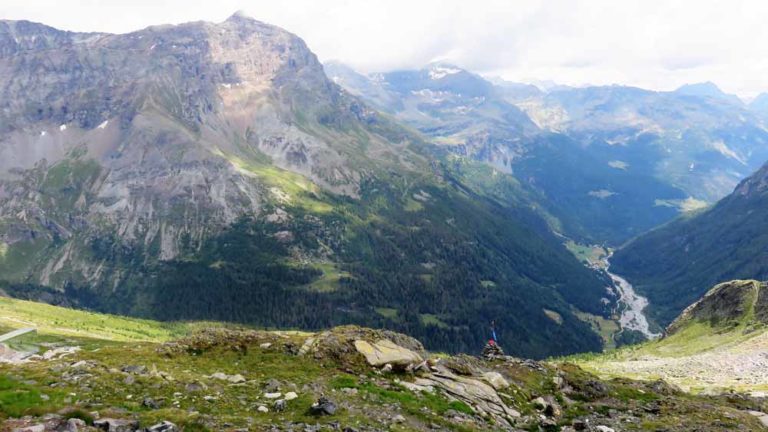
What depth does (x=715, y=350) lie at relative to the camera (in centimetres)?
12144

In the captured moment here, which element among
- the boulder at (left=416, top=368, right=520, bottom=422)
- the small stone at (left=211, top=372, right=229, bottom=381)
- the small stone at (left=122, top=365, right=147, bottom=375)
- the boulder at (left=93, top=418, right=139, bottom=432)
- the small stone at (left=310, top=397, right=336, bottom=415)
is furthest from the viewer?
the boulder at (left=416, top=368, right=520, bottom=422)

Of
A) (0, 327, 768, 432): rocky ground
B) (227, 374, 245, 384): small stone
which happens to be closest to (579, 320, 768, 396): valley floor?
(0, 327, 768, 432): rocky ground

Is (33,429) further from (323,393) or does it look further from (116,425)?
(323,393)

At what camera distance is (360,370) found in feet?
158

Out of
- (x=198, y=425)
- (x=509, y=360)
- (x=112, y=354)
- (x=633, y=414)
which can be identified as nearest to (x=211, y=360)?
(x=112, y=354)

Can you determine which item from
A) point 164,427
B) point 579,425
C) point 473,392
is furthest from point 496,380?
point 164,427

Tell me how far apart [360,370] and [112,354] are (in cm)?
2566

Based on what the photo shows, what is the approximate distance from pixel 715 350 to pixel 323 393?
120055 millimetres

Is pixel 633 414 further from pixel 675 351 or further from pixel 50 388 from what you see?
pixel 675 351

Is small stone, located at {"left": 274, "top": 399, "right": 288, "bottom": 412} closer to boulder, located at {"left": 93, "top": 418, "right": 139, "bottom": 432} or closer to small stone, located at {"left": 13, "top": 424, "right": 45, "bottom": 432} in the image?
boulder, located at {"left": 93, "top": 418, "right": 139, "bottom": 432}

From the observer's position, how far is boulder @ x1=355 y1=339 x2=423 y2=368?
4978 cm

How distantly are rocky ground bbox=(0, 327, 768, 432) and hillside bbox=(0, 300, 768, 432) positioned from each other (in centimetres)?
11

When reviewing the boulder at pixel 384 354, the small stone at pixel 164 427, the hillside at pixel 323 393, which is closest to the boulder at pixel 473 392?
the hillside at pixel 323 393

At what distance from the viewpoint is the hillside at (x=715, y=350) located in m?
95.9
